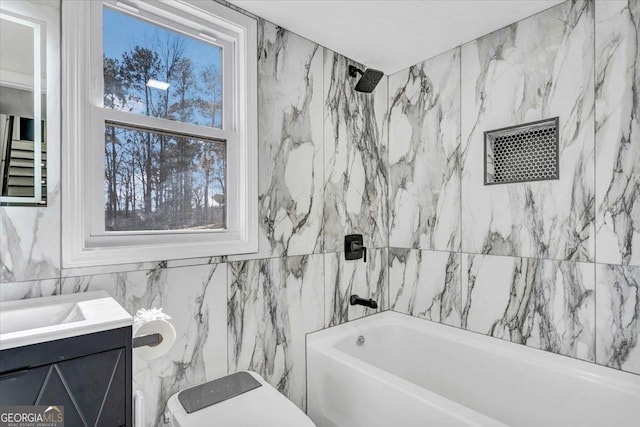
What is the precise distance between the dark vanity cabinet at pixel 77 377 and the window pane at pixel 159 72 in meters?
1.06

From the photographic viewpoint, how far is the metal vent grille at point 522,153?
1851mm

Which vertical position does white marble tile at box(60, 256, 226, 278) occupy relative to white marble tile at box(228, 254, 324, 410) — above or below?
above

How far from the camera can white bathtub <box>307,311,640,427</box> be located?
150 cm

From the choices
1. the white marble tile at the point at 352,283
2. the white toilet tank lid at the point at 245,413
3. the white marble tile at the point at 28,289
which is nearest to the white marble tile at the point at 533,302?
the white marble tile at the point at 352,283

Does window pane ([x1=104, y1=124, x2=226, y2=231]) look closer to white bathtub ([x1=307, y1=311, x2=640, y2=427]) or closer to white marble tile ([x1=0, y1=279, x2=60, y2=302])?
white marble tile ([x1=0, y1=279, x2=60, y2=302])

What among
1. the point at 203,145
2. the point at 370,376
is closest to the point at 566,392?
the point at 370,376

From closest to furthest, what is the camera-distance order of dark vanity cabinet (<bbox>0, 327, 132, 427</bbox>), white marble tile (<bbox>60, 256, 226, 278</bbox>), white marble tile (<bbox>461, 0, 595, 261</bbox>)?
dark vanity cabinet (<bbox>0, 327, 132, 427</bbox>), white marble tile (<bbox>60, 256, 226, 278</bbox>), white marble tile (<bbox>461, 0, 595, 261</bbox>)

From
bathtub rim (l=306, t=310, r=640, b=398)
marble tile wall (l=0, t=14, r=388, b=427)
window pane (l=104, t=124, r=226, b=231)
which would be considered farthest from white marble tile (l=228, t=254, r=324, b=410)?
window pane (l=104, t=124, r=226, b=231)

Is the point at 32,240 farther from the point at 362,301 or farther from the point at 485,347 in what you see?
the point at 485,347

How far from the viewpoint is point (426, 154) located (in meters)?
2.42

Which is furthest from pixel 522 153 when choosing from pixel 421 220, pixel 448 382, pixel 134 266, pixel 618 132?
pixel 134 266

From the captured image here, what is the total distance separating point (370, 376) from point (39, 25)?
2015 mm

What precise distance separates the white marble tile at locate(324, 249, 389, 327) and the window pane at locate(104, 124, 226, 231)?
0.82 meters

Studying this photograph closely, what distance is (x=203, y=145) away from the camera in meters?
1.82
